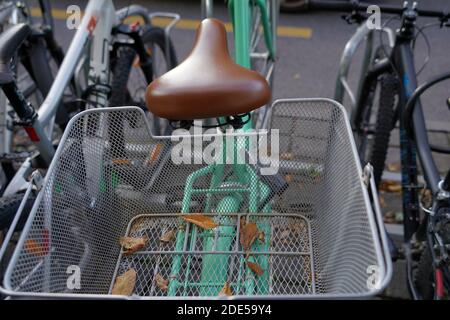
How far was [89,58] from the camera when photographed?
2617 mm

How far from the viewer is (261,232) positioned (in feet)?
5.11

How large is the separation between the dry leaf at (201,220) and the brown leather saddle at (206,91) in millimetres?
379

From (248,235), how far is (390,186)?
185cm

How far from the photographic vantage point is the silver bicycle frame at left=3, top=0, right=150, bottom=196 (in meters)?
2.15

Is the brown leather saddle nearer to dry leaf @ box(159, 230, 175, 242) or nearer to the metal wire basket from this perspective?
the metal wire basket

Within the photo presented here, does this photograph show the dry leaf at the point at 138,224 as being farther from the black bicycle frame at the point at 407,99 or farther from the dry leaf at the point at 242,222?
the black bicycle frame at the point at 407,99

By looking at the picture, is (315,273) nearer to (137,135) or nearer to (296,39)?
(137,135)

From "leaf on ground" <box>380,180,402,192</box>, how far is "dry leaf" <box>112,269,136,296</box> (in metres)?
2.11

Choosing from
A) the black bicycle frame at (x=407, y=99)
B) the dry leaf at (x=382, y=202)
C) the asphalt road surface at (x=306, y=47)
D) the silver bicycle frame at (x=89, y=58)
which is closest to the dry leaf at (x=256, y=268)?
the black bicycle frame at (x=407, y=99)

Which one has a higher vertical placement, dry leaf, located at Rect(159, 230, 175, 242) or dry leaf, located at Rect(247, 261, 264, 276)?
dry leaf, located at Rect(159, 230, 175, 242)

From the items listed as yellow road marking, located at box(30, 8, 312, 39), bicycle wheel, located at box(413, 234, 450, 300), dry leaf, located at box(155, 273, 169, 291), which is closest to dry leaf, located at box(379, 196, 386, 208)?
bicycle wheel, located at box(413, 234, 450, 300)

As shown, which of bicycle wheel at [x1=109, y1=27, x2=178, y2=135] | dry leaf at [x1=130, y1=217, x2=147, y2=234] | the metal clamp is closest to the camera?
dry leaf at [x1=130, y1=217, x2=147, y2=234]

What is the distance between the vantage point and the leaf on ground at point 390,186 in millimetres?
3062

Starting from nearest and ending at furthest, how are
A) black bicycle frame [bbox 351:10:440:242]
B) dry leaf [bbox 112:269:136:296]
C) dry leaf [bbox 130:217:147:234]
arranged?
1. dry leaf [bbox 112:269:136:296]
2. dry leaf [bbox 130:217:147:234]
3. black bicycle frame [bbox 351:10:440:242]
